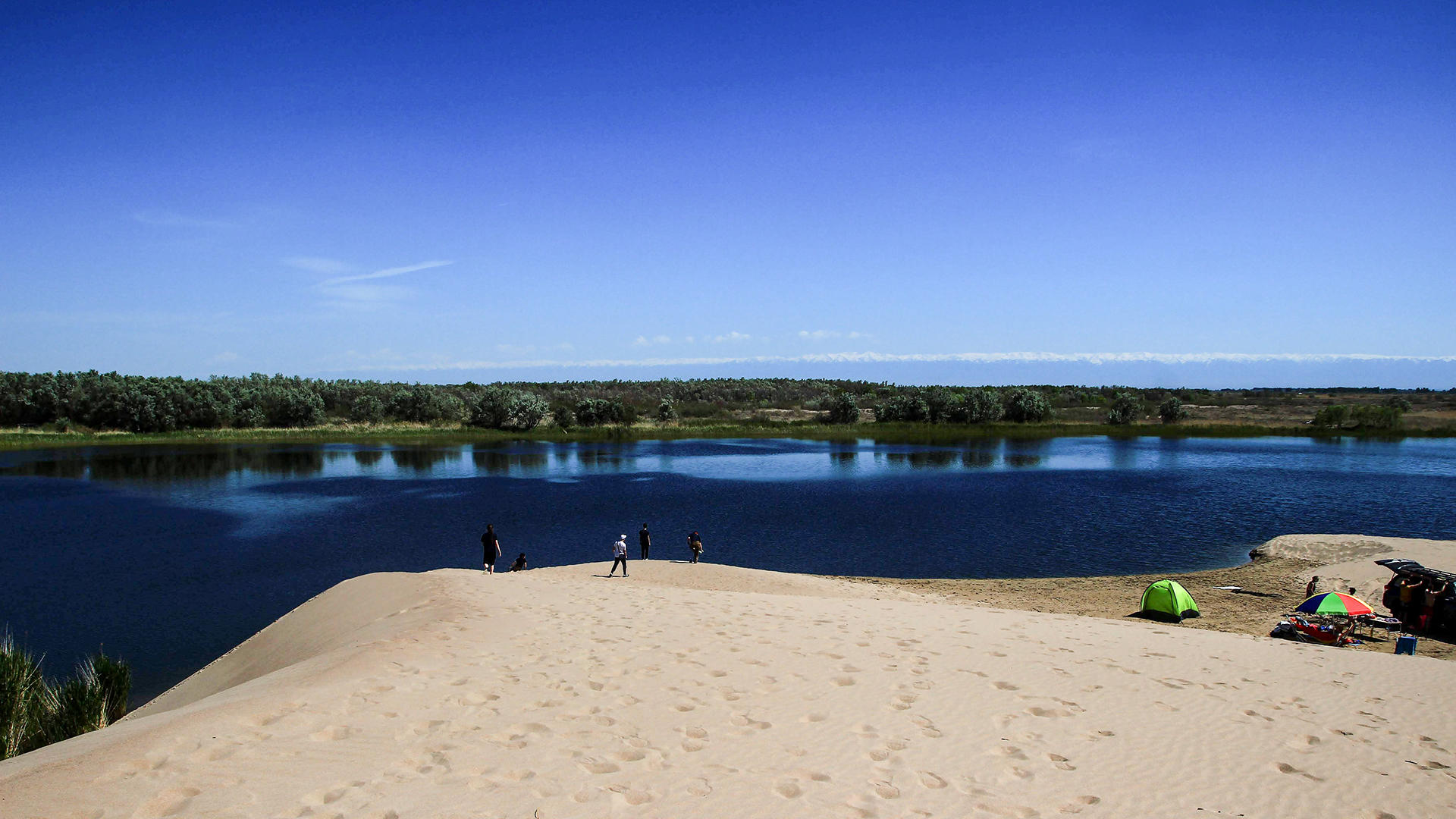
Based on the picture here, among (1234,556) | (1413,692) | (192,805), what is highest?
(192,805)

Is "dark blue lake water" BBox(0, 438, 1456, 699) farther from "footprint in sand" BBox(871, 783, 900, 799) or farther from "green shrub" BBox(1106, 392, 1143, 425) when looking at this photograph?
"green shrub" BBox(1106, 392, 1143, 425)

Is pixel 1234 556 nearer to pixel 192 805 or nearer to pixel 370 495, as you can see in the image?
pixel 192 805

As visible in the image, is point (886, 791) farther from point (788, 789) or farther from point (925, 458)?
point (925, 458)

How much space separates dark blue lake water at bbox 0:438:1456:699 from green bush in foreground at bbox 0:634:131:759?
296 centimetres

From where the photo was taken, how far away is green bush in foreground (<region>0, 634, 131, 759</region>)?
1040 cm

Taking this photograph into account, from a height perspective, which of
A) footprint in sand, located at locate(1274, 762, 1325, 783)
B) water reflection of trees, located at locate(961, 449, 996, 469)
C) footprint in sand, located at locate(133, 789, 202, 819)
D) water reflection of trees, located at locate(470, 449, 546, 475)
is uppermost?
footprint in sand, located at locate(133, 789, 202, 819)

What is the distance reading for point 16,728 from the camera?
10422 millimetres

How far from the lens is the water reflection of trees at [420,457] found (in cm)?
5500

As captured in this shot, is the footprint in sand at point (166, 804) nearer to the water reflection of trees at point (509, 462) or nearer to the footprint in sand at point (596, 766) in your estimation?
the footprint in sand at point (596, 766)

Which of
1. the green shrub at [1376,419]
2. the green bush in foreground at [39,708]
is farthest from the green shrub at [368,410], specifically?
the green shrub at [1376,419]

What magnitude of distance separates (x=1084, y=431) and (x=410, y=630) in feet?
279

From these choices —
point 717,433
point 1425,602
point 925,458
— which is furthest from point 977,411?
point 1425,602

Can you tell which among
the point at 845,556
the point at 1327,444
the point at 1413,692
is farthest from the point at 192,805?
the point at 1327,444

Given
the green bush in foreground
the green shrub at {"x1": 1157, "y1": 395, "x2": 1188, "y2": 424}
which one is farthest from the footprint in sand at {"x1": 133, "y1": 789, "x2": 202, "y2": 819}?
the green shrub at {"x1": 1157, "y1": 395, "x2": 1188, "y2": 424}
